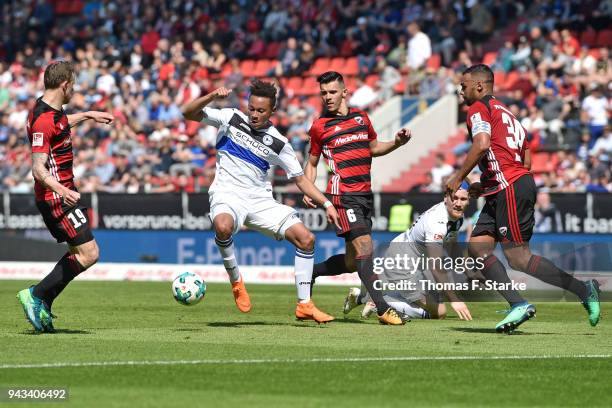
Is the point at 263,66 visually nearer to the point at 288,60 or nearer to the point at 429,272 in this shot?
the point at 288,60

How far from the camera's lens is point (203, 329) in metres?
12.4

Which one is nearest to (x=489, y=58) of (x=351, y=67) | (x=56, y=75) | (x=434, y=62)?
(x=434, y=62)

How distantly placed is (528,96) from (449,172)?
3.02m

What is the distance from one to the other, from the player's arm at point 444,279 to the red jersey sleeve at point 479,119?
236cm

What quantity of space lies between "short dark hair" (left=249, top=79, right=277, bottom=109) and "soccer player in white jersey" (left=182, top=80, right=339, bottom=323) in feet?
0.04

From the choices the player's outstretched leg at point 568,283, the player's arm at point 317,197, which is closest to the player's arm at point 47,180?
the player's arm at point 317,197

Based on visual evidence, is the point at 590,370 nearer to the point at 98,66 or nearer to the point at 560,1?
the point at 560,1

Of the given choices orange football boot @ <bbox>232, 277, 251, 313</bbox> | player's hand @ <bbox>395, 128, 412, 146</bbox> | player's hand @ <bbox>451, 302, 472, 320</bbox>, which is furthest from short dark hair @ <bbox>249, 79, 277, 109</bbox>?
player's hand @ <bbox>451, 302, 472, 320</bbox>

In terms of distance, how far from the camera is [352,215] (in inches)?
527

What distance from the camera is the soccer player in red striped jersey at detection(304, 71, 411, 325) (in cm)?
1336

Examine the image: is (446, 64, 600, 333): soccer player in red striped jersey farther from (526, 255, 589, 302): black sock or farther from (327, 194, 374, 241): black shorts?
(327, 194, 374, 241): black shorts

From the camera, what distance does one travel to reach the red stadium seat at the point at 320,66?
3419cm

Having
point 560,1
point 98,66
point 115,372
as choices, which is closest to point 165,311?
point 115,372

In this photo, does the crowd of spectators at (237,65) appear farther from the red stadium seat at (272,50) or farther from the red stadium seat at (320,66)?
the red stadium seat at (320,66)
